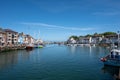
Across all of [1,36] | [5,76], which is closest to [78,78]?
[5,76]

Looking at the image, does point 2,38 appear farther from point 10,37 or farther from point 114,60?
point 114,60

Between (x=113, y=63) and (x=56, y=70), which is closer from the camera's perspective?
(x=56, y=70)

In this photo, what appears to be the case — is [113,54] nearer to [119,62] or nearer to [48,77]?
[119,62]

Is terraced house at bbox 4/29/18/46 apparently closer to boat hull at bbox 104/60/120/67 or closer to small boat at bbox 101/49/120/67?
small boat at bbox 101/49/120/67

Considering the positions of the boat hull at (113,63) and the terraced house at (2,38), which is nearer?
the boat hull at (113,63)

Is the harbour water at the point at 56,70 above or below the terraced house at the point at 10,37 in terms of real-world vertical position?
below

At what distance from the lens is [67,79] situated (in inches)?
1209

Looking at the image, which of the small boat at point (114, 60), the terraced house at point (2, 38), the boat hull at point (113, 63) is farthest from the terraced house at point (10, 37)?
the boat hull at point (113, 63)

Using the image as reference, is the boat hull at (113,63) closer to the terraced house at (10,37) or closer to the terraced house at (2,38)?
the terraced house at (2,38)

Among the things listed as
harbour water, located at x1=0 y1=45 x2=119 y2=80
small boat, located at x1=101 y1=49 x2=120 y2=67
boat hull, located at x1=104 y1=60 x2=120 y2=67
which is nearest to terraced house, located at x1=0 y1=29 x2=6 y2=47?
harbour water, located at x1=0 y1=45 x2=119 y2=80

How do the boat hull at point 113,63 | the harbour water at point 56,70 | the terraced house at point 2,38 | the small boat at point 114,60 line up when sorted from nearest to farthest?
the harbour water at point 56,70 → the boat hull at point 113,63 → the small boat at point 114,60 → the terraced house at point 2,38

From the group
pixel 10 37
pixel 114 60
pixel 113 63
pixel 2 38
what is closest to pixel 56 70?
pixel 113 63

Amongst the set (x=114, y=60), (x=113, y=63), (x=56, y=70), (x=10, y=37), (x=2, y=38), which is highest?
(x=10, y=37)

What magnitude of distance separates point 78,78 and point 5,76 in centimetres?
1488
